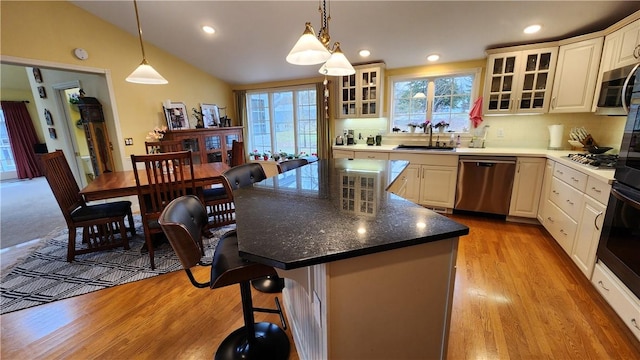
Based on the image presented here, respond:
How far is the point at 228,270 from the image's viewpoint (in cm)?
114

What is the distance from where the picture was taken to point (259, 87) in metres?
5.16

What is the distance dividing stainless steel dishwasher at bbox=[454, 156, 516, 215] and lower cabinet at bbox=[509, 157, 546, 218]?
6 centimetres

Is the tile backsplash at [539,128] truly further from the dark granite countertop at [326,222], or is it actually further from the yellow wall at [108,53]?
the yellow wall at [108,53]

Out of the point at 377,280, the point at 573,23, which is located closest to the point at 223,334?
the point at 377,280

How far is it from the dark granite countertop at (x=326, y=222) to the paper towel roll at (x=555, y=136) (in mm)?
2830

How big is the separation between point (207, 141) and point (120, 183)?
210 cm

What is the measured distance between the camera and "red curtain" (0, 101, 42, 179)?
6262 millimetres

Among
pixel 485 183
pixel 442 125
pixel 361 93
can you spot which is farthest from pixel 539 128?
pixel 361 93

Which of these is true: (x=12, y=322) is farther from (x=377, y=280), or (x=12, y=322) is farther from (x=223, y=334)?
(x=377, y=280)

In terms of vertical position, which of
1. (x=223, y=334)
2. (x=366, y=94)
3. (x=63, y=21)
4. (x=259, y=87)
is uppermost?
(x=63, y=21)

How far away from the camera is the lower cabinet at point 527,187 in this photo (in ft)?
9.80

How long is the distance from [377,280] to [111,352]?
173 centimetres

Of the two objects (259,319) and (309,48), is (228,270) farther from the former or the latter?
(309,48)

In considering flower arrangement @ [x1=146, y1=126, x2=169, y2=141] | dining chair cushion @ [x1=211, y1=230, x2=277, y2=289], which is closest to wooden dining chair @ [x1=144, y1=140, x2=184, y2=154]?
flower arrangement @ [x1=146, y1=126, x2=169, y2=141]
